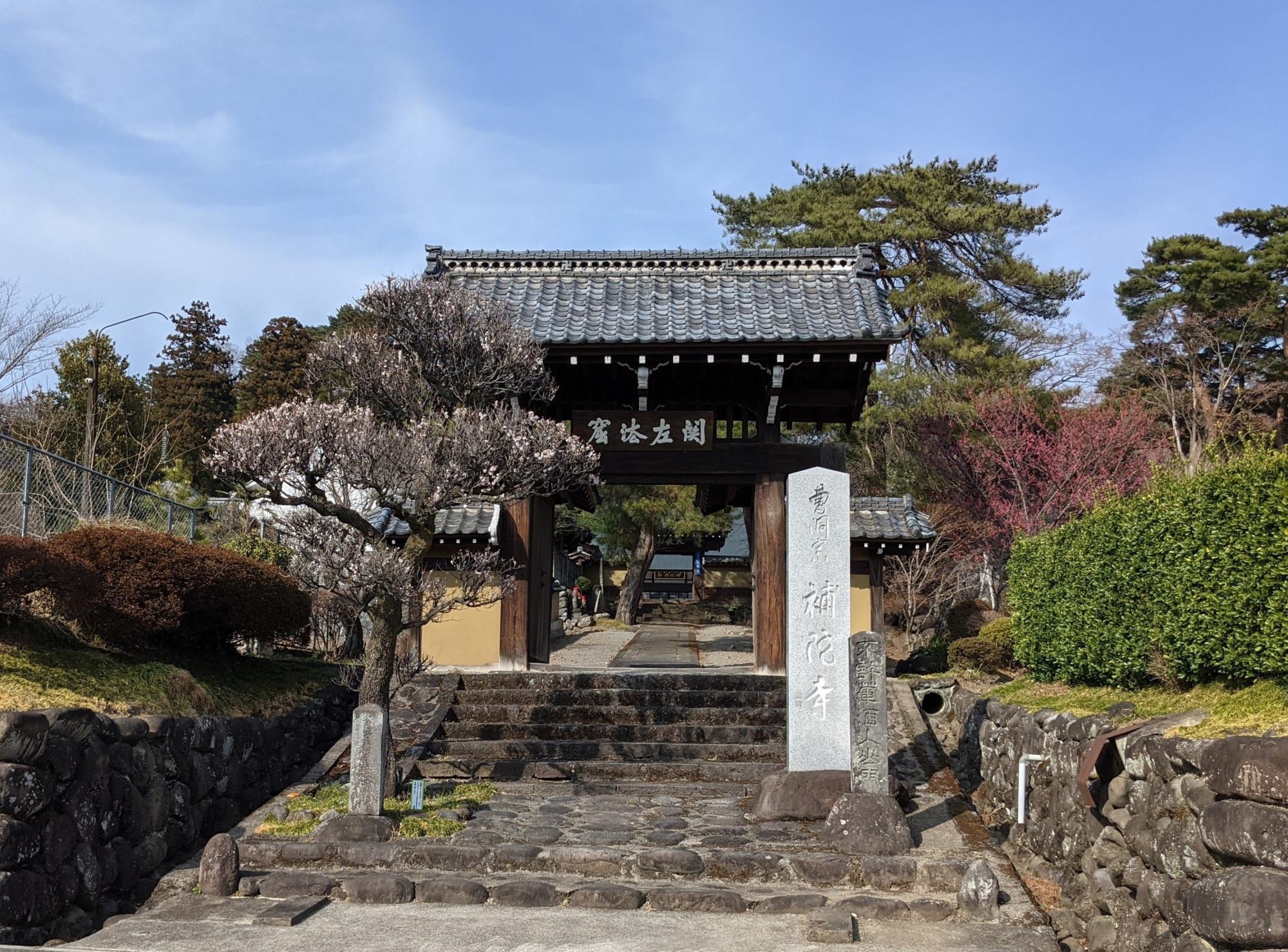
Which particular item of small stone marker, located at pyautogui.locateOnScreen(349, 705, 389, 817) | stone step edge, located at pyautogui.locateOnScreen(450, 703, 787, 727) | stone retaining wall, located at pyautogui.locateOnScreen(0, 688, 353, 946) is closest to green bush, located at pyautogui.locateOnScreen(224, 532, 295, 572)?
stone step edge, located at pyautogui.locateOnScreen(450, 703, 787, 727)

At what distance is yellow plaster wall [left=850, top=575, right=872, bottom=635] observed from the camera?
53.1 feet

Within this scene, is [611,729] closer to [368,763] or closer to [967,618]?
[368,763]

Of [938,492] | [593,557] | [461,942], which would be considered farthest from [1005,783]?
[593,557]

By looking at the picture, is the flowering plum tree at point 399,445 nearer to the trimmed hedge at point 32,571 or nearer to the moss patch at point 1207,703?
the trimmed hedge at point 32,571

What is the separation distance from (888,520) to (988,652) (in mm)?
2514

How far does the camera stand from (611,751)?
38.9 feet

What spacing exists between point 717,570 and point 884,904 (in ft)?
116

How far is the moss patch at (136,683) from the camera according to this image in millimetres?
8617

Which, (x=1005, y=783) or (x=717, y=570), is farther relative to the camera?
(x=717, y=570)

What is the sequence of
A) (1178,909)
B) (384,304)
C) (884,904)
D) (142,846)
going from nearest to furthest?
(1178,909) < (884,904) < (142,846) < (384,304)

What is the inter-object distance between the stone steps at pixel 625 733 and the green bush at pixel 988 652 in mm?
5022

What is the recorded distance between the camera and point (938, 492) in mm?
27078

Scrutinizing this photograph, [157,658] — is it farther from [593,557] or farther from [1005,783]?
[593,557]

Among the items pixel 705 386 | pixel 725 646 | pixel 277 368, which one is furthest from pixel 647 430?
pixel 277 368
